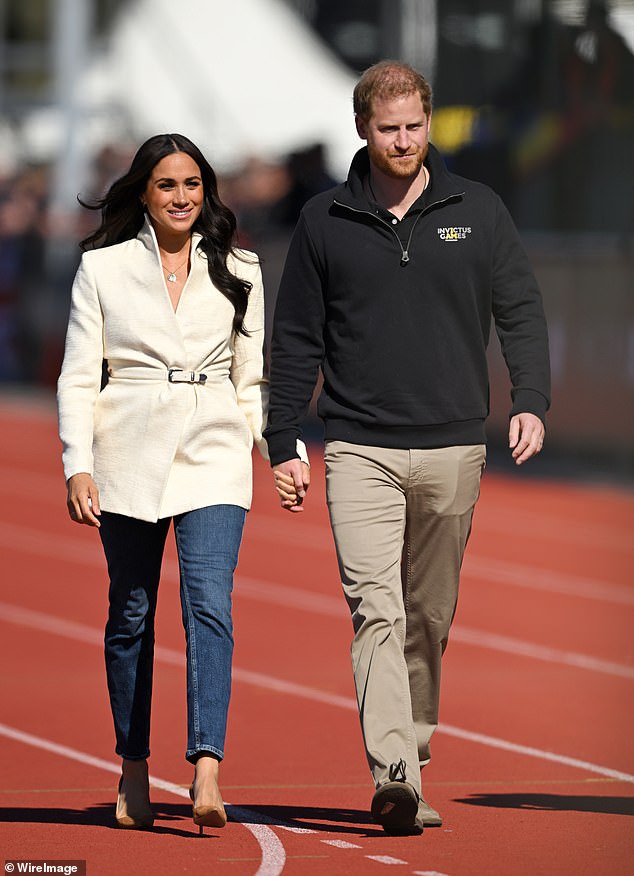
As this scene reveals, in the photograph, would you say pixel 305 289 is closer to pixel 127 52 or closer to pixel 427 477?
pixel 427 477

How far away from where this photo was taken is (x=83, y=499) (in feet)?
21.7

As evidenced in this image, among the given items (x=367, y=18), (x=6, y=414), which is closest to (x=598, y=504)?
(x=6, y=414)

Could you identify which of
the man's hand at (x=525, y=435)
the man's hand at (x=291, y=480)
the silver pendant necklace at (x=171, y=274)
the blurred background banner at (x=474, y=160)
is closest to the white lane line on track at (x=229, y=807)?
the man's hand at (x=291, y=480)

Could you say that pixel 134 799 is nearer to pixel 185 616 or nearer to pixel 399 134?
pixel 185 616

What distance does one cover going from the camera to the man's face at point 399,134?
21.9 feet

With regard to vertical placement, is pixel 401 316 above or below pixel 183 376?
above

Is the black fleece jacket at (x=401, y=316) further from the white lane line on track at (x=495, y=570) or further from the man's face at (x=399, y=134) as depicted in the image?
the white lane line on track at (x=495, y=570)

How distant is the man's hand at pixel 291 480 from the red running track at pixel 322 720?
39.4 inches

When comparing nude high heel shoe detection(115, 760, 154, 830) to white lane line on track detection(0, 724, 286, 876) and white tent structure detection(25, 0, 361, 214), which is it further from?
white tent structure detection(25, 0, 361, 214)

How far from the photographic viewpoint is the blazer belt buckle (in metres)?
6.80

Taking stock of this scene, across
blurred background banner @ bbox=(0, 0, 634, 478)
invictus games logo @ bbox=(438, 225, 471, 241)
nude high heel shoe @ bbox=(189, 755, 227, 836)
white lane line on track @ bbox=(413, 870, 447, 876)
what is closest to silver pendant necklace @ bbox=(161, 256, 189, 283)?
invictus games logo @ bbox=(438, 225, 471, 241)

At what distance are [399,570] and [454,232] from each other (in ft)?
3.36

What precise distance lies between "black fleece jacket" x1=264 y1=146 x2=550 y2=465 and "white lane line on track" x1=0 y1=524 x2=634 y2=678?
13.4 ft

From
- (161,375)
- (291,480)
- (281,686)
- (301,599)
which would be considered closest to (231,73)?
(301,599)
